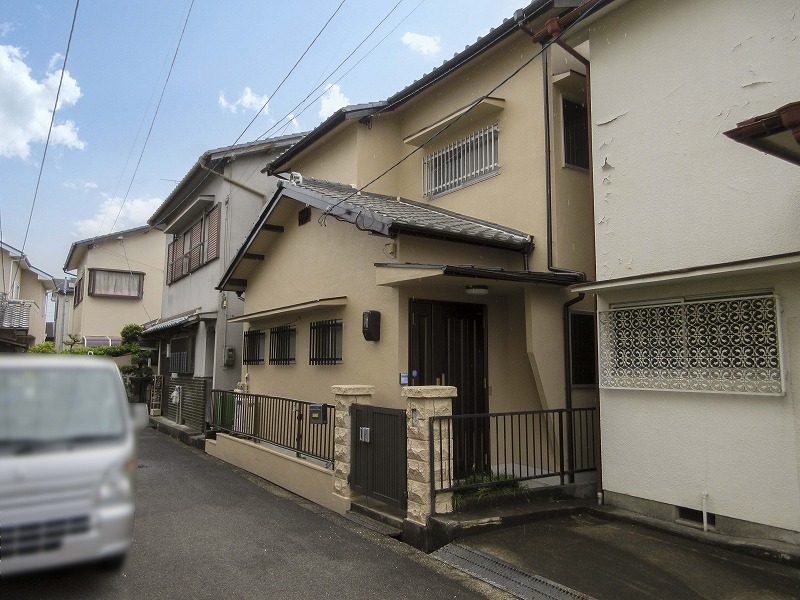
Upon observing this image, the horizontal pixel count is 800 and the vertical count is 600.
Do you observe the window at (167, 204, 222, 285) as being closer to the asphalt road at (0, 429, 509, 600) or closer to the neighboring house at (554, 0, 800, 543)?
the asphalt road at (0, 429, 509, 600)

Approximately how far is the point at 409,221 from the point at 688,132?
3.35 metres

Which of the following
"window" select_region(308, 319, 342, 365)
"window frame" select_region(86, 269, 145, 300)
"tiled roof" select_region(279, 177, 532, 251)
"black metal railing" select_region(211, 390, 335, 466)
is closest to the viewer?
"tiled roof" select_region(279, 177, 532, 251)

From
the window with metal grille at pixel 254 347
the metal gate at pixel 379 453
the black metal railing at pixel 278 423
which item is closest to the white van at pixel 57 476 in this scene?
the metal gate at pixel 379 453

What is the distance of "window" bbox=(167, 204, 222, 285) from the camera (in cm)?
1505

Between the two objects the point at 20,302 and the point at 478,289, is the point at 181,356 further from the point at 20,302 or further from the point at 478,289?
the point at 478,289

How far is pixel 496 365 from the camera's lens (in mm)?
8281

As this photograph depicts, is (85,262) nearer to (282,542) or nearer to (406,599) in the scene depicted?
(282,542)

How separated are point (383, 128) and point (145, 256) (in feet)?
65.0

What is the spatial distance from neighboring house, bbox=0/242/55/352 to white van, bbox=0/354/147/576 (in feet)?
28.9

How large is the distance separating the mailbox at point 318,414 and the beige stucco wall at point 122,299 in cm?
2106

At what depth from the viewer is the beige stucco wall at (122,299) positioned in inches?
1009

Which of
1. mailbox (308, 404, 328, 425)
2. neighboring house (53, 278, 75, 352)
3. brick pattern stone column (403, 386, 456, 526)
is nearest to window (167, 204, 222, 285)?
mailbox (308, 404, 328, 425)

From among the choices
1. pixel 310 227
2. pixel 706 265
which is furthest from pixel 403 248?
pixel 706 265

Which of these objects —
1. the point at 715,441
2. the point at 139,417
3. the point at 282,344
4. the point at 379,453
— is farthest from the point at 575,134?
the point at 139,417
